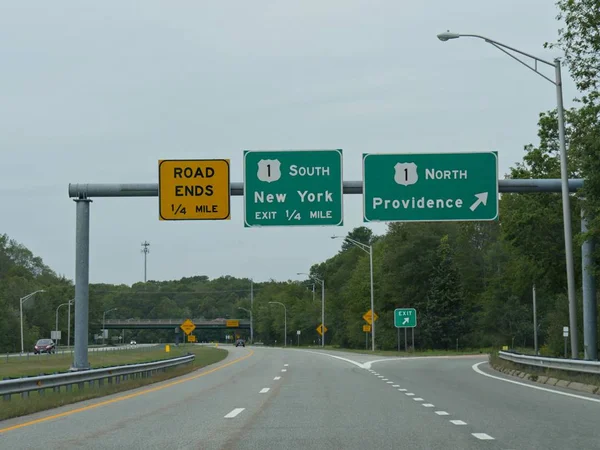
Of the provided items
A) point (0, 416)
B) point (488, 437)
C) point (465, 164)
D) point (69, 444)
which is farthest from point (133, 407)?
point (465, 164)

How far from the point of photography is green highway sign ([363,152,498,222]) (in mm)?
26562

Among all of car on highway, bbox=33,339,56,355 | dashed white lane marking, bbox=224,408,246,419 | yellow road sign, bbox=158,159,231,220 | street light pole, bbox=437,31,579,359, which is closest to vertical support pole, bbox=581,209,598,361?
street light pole, bbox=437,31,579,359

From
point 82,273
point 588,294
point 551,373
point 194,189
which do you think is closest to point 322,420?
point 194,189

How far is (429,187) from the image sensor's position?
2670cm

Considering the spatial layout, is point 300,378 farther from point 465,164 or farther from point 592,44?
point 592,44

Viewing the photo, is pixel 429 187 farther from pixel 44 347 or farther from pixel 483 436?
pixel 44 347

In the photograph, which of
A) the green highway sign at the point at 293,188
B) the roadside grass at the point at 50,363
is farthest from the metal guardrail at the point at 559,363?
the roadside grass at the point at 50,363

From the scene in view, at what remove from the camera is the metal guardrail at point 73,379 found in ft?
61.9

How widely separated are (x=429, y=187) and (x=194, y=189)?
678 cm

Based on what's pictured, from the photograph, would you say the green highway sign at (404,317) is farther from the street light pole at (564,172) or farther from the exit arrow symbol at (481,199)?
the exit arrow symbol at (481,199)

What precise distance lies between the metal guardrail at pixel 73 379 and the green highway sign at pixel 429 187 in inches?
335

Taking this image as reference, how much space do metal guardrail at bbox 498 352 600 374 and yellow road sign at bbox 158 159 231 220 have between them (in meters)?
10.2

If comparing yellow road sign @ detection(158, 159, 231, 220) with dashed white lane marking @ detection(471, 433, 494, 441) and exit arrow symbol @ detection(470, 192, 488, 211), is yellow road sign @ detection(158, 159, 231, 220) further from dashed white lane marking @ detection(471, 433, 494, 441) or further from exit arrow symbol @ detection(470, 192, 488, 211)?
dashed white lane marking @ detection(471, 433, 494, 441)

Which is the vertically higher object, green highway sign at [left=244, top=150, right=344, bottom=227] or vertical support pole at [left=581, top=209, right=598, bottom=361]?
green highway sign at [left=244, top=150, right=344, bottom=227]
